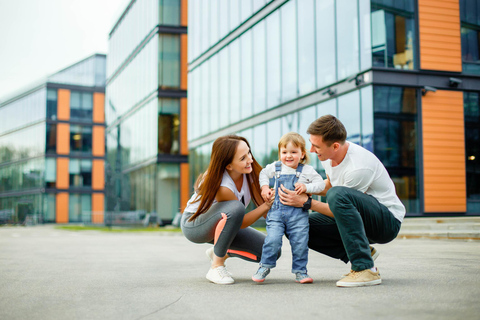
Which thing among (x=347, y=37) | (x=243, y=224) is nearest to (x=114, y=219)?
(x=347, y=37)

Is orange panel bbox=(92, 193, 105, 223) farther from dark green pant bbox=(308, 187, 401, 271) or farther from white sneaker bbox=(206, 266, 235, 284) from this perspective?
dark green pant bbox=(308, 187, 401, 271)

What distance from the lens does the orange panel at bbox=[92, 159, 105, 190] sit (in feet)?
180

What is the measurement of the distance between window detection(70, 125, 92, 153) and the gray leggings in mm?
52296

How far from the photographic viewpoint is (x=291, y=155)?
13.9 ft

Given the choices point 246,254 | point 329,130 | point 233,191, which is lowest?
point 246,254

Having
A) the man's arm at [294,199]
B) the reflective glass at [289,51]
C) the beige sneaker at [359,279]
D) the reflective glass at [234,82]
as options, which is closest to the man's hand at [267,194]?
the man's arm at [294,199]

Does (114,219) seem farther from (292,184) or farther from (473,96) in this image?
(292,184)

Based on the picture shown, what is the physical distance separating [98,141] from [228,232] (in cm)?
5338

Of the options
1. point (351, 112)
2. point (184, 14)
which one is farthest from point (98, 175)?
point (351, 112)

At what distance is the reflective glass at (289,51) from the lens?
18906 millimetres

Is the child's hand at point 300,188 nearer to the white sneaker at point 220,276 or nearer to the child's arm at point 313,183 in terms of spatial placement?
the child's arm at point 313,183

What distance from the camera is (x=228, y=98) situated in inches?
963

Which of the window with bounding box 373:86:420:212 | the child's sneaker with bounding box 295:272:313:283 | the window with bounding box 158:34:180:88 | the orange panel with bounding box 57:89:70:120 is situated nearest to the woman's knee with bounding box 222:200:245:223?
the child's sneaker with bounding box 295:272:313:283

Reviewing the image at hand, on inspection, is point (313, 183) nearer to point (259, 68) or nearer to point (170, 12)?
point (259, 68)
